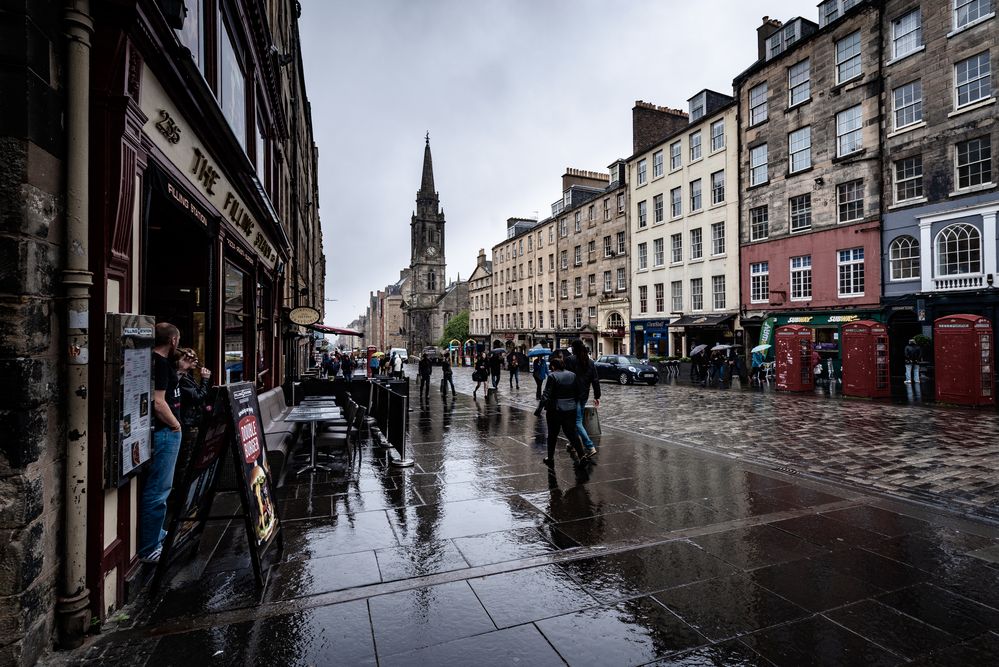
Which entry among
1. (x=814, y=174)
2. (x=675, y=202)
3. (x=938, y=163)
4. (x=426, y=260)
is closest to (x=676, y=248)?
(x=675, y=202)

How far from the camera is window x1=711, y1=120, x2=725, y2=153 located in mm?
29822

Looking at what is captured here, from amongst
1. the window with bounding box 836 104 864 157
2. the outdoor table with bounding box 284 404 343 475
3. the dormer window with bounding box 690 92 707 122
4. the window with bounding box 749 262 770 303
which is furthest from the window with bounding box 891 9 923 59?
the outdoor table with bounding box 284 404 343 475

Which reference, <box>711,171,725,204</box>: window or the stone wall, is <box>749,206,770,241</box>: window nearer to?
<box>711,171,725,204</box>: window

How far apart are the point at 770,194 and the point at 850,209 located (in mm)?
4230

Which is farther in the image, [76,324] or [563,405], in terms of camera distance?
[563,405]

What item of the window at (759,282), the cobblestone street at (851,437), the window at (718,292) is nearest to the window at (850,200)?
A: the window at (759,282)

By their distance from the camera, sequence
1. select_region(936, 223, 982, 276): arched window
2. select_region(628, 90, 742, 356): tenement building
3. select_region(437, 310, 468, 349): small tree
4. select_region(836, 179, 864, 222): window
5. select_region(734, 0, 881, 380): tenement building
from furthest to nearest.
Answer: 1. select_region(437, 310, 468, 349): small tree
2. select_region(628, 90, 742, 356): tenement building
3. select_region(836, 179, 864, 222): window
4. select_region(734, 0, 881, 380): tenement building
5. select_region(936, 223, 982, 276): arched window

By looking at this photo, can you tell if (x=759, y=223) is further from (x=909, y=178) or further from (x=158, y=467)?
(x=158, y=467)

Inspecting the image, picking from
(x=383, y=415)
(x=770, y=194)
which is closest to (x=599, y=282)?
(x=770, y=194)

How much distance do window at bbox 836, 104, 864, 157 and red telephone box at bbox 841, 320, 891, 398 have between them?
10.8 metres

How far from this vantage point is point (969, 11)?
19469 millimetres

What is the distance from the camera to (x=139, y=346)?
356 cm

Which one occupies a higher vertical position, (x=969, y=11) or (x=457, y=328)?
(x=969, y=11)

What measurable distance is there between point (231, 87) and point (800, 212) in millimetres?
26459
